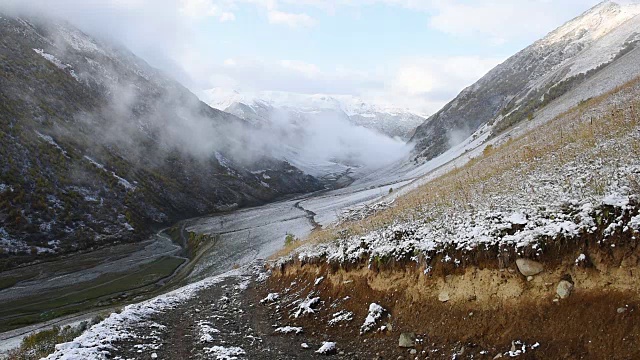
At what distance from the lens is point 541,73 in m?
127

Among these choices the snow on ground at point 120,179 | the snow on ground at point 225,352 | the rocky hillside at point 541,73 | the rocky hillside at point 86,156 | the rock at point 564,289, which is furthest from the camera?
the snow on ground at point 120,179

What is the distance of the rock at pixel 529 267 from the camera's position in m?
10.1

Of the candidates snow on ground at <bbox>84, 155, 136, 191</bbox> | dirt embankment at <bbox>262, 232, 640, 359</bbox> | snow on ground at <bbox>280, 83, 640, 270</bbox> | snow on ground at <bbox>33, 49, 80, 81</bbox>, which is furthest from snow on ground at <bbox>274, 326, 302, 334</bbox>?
snow on ground at <bbox>33, 49, 80, 81</bbox>

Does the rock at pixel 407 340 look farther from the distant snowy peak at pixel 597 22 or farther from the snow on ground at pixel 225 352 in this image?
the distant snowy peak at pixel 597 22

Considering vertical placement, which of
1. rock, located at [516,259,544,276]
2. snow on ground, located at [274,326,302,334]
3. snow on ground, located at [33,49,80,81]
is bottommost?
snow on ground, located at [274,326,302,334]

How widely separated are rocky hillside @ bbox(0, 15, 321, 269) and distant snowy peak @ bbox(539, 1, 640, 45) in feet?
416

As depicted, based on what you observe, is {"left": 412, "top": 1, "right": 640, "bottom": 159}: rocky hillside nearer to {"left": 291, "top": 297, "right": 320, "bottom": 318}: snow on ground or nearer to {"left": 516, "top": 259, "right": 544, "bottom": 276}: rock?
{"left": 291, "top": 297, "right": 320, "bottom": 318}: snow on ground

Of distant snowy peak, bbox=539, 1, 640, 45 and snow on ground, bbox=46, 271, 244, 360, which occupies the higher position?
distant snowy peak, bbox=539, 1, 640, 45

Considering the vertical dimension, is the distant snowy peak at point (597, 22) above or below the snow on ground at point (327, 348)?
above

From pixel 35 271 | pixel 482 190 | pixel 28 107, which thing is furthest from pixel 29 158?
pixel 482 190

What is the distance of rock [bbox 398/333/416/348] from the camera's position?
1111cm

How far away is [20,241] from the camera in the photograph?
71062 mm

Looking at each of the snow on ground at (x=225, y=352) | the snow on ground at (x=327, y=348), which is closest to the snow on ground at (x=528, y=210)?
the snow on ground at (x=327, y=348)

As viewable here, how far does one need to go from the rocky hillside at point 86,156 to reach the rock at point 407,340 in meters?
75.4
